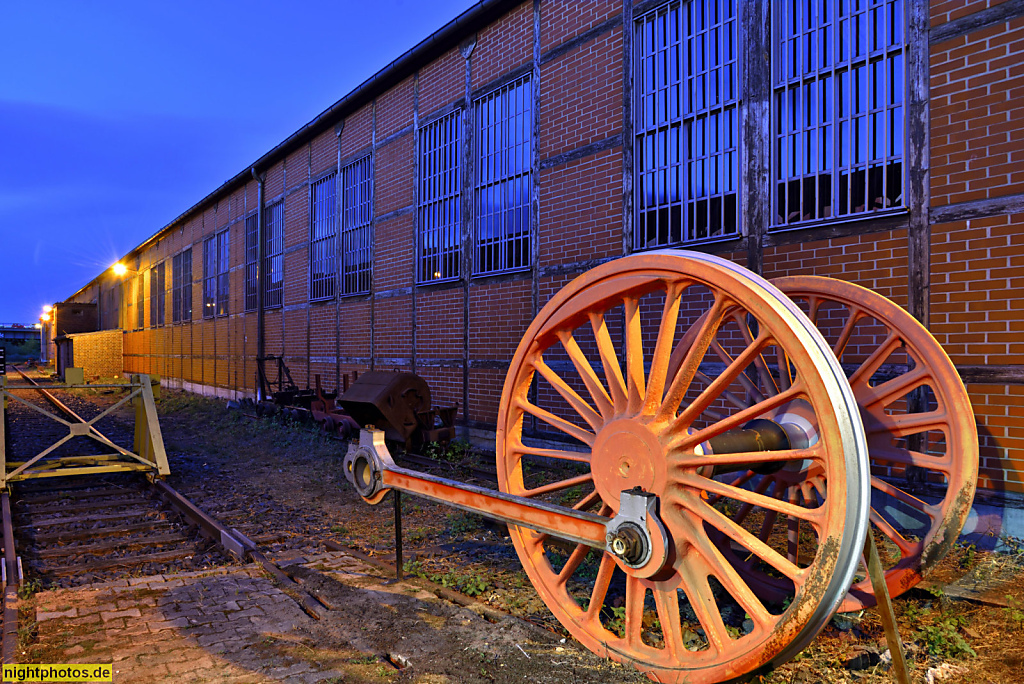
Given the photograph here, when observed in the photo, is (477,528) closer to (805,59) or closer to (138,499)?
(138,499)

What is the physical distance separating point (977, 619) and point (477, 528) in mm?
3699

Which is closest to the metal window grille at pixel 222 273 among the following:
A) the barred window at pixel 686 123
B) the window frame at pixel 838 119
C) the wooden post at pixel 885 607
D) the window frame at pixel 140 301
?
the window frame at pixel 140 301

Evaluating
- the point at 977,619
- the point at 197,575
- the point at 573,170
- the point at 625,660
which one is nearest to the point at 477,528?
the point at 197,575

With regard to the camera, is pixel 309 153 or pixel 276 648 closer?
pixel 276 648

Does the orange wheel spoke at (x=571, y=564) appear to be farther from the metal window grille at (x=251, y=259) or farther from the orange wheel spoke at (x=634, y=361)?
the metal window grille at (x=251, y=259)

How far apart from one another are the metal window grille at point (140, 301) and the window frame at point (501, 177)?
97.8 ft

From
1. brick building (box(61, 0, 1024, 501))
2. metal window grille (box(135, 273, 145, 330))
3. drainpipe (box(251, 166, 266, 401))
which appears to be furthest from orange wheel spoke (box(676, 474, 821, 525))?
metal window grille (box(135, 273, 145, 330))

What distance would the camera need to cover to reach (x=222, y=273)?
21812 mm

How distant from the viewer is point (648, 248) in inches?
303

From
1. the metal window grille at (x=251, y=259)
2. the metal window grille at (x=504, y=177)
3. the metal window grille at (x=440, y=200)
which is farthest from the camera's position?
the metal window grille at (x=251, y=259)

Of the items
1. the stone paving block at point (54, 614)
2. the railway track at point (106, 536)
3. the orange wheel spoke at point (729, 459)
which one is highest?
the orange wheel spoke at point (729, 459)

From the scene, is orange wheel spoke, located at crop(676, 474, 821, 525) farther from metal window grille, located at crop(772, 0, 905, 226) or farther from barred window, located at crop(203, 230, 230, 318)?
barred window, located at crop(203, 230, 230, 318)

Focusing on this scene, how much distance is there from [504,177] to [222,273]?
15.4 metres

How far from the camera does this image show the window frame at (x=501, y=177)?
368 inches
